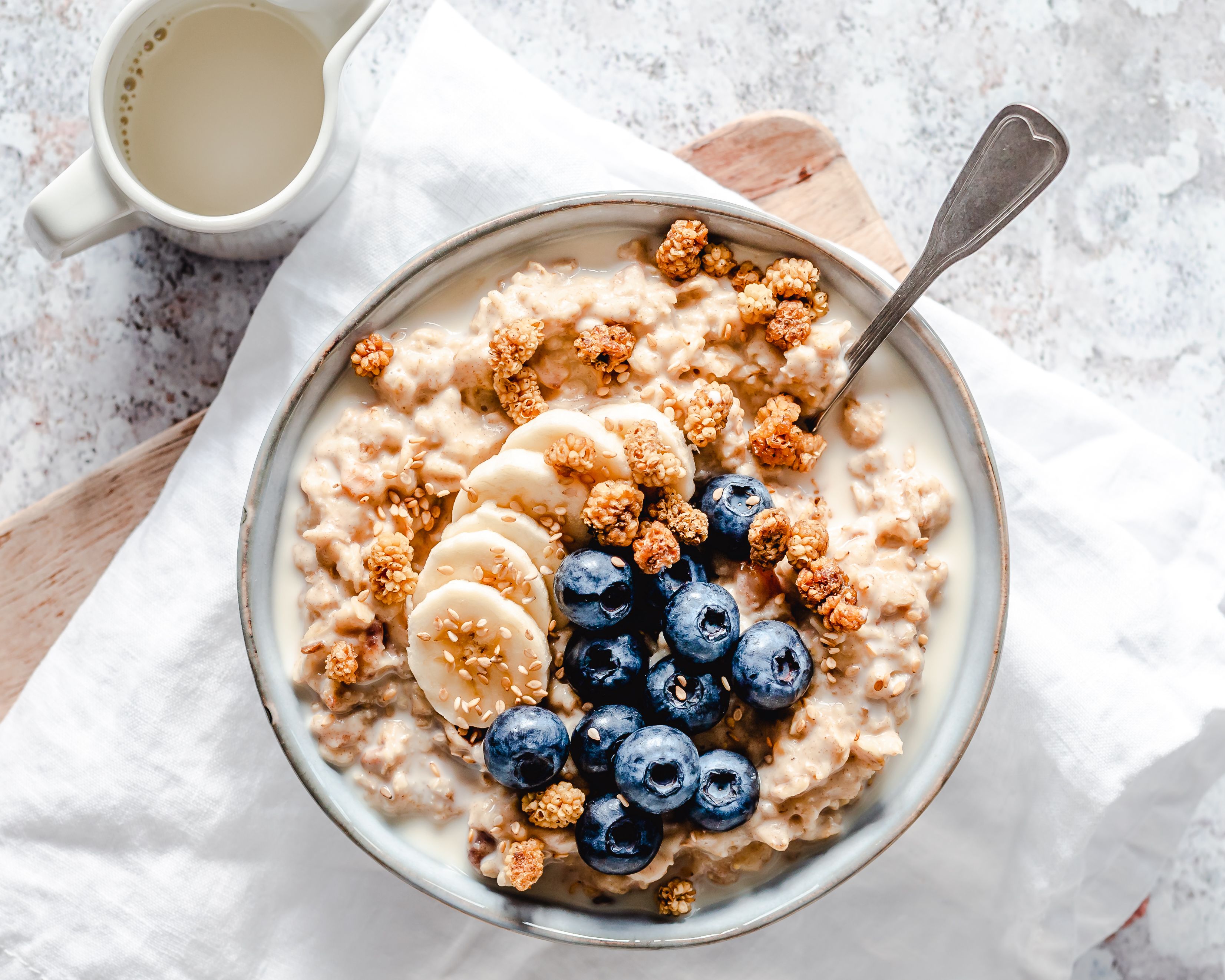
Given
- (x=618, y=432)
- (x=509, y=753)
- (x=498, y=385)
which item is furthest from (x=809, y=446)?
(x=509, y=753)

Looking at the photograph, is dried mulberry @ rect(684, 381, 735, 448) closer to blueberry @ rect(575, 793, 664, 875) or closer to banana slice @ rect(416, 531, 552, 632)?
banana slice @ rect(416, 531, 552, 632)

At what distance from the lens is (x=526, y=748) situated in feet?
4.59

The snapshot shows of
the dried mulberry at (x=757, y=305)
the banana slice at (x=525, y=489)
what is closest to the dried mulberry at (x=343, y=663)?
the banana slice at (x=525, y=489)

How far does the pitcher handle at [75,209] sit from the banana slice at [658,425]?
722mm

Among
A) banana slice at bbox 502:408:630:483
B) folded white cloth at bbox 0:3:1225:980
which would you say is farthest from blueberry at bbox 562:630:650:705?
folded white cloth at bbox 0:3:1225:980

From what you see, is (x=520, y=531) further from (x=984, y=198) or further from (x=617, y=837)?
(x=984, y=198)

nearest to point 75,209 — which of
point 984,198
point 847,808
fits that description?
point 984,198

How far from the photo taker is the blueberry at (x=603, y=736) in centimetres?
145

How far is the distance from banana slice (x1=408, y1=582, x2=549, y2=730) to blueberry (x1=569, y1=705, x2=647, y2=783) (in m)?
0.08

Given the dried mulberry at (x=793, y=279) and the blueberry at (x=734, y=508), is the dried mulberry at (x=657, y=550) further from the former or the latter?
the dried mulberry at (x=793, y=279)

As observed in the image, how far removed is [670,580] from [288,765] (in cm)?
73

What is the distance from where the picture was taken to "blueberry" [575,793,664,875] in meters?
1.41

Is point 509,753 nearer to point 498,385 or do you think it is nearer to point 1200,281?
point 498,385

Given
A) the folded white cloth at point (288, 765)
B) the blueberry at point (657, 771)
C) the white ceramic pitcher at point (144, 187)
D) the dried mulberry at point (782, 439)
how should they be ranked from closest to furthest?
the blueberry at point (657, 771), the dried mulberry at point (782, 439), the white ceramic pitcher at point (144, 187), the folded white cloth at point (288, 765)
